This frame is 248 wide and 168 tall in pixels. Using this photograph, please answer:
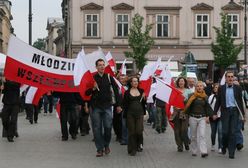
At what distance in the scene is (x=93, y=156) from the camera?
42.0 feet

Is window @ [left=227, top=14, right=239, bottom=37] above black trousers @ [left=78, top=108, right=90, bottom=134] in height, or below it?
above

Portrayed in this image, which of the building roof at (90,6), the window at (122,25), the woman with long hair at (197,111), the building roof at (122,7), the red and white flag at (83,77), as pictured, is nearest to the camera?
the woman with long hair at (197,111)

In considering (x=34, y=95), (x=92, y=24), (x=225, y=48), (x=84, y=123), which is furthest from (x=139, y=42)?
(x=84, y=123)

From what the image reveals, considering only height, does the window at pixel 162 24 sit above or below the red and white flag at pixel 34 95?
above

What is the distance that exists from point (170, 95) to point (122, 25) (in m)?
44.3

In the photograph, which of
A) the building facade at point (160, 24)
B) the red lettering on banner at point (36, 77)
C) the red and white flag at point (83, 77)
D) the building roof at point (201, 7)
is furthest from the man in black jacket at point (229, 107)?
the building roof at point (201, 7)

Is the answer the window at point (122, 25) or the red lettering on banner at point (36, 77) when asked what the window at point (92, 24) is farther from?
the red lettering on banner at point (36, 77)

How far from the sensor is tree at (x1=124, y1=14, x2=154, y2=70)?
53.9 meters

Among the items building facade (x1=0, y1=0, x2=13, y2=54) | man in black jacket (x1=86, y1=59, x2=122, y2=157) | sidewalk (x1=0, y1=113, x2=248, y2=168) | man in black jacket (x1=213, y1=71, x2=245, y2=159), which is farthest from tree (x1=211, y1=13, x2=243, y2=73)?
building facade (x1=0, y1=0, x2=13, y2=54)

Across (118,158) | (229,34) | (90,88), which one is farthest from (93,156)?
(229,34)

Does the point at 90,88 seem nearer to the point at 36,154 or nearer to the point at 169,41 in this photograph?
the point at 36,154

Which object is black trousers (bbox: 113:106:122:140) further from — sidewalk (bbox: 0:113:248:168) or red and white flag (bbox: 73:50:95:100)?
red and white flag (bbox: 73:50:95:100)

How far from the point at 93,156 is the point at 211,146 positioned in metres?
3.23

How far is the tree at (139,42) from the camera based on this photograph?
177 ft
